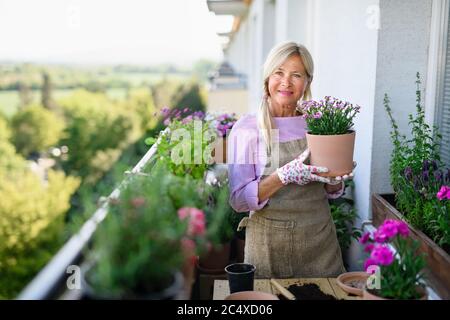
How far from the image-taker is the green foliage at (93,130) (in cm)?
2169

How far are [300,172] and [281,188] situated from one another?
28 cm

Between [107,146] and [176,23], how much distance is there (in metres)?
14.7

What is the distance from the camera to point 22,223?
9914 millimetres

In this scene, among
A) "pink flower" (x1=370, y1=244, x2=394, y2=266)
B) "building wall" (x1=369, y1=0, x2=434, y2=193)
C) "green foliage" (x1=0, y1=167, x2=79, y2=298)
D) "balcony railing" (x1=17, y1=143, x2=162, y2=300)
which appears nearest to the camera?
"balcony railing" (x1=17, y1=143, x2=162, y2=300)

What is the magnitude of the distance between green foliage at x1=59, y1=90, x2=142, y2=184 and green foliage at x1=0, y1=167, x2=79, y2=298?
838cm

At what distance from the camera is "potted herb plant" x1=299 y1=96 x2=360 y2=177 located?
5.37 feet

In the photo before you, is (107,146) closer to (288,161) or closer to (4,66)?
(4,66)

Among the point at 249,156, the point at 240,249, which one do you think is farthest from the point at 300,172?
the point at 240,249

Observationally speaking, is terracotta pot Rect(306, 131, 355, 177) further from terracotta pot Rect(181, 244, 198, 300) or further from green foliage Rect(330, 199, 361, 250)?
green foliage Rect(330, 199, 361, 250)

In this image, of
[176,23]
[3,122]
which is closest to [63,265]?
[176,23]

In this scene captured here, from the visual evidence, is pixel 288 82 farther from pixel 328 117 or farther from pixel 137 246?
pixel 137 246

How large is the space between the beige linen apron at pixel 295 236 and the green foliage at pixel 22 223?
4.84 m

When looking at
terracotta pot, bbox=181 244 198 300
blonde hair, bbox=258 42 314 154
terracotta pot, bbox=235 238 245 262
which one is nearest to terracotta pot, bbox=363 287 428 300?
terracotta pot, bbox=181 244 198 300
